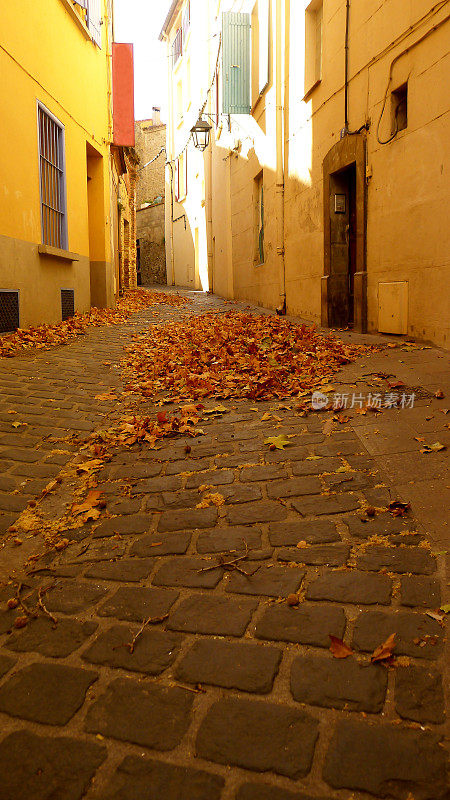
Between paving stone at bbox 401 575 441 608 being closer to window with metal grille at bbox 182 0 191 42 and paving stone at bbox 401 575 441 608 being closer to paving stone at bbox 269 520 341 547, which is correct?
paving stone at bbox 269 520 341 547

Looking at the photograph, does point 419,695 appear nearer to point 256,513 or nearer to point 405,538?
point 405,538

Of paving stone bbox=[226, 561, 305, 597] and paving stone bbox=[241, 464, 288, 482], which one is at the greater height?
paving stone bbox=[241, 464, 288, 482]

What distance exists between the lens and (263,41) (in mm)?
11750

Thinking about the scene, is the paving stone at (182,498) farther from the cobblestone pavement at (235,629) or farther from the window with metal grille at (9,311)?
the window with metal grille at (9,311)

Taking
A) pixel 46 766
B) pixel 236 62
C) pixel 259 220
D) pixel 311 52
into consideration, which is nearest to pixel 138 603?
pixel 46 766

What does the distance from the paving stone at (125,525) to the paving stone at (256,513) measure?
454mm

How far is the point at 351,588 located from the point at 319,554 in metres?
0.30

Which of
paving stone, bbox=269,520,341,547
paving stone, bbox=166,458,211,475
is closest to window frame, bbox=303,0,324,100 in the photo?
paving stone, bbox=166,458,211,475

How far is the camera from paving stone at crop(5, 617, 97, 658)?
2131 millimetres

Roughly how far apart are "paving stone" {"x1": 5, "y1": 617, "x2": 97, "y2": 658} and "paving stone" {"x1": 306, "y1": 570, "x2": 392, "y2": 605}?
90cm

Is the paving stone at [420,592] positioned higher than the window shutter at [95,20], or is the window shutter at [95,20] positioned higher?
the window shutter at [95,20]

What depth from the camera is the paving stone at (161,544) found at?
279 cm

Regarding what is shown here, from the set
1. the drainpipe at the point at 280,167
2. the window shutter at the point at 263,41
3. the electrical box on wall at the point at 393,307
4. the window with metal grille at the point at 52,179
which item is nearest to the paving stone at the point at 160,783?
the electrical box on wall at the point at 393,307

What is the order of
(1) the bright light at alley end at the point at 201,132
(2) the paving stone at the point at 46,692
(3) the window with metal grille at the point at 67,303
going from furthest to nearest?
(1) the bright light at alley end at the point at 201,132
(3) the window with metal grille at the point at 67,303
(2) the paving stone at the point at 46,692
